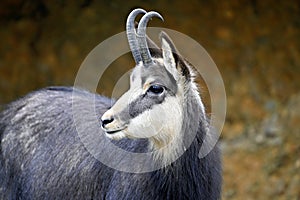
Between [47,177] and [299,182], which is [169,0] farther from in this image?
[47,177]

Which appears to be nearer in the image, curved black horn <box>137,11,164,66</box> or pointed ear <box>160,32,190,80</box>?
pointed ear <box>160,32,190,80</box>

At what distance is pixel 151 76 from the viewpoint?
7.81m

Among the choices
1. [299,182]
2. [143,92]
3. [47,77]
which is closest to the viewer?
[143,92]

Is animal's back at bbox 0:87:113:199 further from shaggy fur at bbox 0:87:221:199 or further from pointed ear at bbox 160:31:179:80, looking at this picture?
pointed ear at bbox 160:31:179:80

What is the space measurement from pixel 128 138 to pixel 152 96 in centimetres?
66

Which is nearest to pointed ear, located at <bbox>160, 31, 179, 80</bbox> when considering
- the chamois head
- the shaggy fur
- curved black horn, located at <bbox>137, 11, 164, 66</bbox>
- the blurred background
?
the chamois head

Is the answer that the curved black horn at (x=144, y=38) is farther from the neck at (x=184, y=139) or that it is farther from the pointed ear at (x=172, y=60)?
the neck at (x=184, y=139)

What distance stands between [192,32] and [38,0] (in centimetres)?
264

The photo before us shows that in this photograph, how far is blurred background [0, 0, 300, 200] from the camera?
Result: 12.3m

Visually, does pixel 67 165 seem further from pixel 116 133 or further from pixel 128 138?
pixel 116 133

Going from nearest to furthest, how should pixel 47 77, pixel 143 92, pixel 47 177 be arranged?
pixel 143 92 → pixel 47 177 → pixel 47 77

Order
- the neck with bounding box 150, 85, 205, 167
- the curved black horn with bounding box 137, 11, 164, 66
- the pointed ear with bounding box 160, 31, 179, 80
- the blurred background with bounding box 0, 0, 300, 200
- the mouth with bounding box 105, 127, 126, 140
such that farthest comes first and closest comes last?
the blurred background with bounding box 0, 0, 300, 200 < the neck with bounding box 150, 85, 205, 167 < the curved black horn with bounding box 137, 11, 164, 66 < the pointed ear with bounding box 160, 31, 179, 80 < the mouth with bounding box 105, 127, 126, 140

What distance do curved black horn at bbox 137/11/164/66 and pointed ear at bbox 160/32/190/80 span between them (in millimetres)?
187

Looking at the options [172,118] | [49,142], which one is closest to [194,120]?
[172,118]
